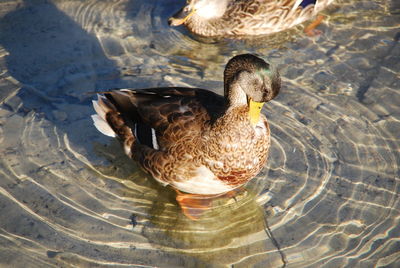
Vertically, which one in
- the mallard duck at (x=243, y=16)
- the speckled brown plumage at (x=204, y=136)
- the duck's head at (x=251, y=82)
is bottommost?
the mallard duck at (x=243, y=16)

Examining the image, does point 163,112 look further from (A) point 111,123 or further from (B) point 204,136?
(A) point 111,123

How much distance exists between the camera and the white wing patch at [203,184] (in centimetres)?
456

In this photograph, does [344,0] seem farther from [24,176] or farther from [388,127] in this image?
[24,176]

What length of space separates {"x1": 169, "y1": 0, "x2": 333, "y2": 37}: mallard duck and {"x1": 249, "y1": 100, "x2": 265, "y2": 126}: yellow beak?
2.99 metres

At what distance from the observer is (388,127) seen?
5.71 meters

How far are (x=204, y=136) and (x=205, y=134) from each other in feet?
0.06

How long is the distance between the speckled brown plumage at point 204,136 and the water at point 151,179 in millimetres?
438

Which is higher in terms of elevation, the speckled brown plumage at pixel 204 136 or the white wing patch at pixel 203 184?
the speckled brown plumage at pixel 204 136

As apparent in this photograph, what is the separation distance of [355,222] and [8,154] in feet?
10.6

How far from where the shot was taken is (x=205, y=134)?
4.50 meters

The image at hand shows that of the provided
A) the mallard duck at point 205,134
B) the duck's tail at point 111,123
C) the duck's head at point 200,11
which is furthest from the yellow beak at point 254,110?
the duck's head at point 200,11

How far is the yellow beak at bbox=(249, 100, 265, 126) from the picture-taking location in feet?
14.3

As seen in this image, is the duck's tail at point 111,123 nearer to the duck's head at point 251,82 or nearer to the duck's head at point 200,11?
the duck's head at point 251,82

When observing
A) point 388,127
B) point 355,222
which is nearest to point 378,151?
point 388,127
